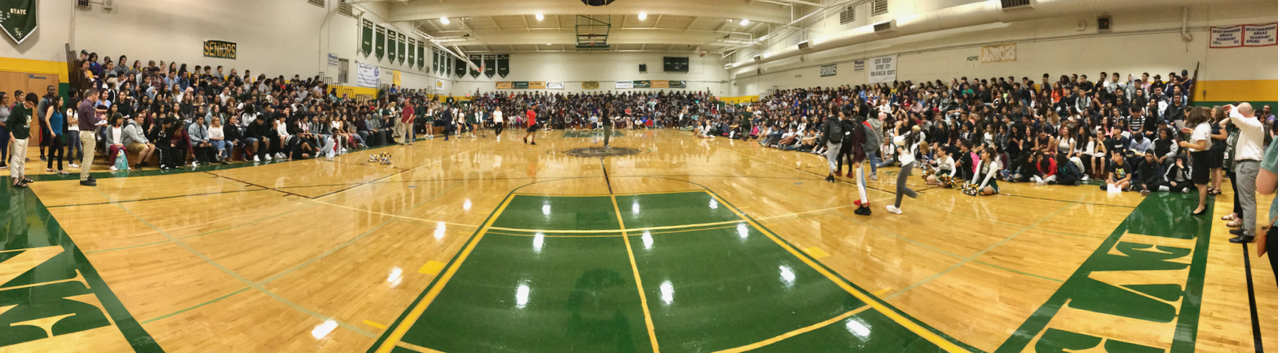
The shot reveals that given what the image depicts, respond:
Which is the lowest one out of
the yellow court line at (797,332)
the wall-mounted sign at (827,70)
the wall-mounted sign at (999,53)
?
the yellow court line at (797,332)

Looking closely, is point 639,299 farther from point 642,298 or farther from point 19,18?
point 19,18

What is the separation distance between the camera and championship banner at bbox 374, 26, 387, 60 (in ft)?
82.5

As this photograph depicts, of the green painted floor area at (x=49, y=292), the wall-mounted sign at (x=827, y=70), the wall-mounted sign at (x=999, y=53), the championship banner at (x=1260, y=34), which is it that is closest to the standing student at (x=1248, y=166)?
the green painted floor area at (x=49, y=292)

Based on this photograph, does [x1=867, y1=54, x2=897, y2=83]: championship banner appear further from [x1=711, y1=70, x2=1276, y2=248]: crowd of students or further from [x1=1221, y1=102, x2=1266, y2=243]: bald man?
[x1=1221, y1=102, x2=1266, y2=243]: bald man

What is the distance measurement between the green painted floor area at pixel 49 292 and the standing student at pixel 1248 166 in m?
8.44

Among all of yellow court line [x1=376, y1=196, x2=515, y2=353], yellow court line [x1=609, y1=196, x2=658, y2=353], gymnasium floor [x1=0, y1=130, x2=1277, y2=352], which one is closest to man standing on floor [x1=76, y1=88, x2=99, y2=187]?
gymnasium floor [x1=0, y1=130, x2=1277, y2=352]

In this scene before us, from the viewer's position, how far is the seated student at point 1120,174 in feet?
27.3

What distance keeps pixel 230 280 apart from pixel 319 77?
2047 centimetres

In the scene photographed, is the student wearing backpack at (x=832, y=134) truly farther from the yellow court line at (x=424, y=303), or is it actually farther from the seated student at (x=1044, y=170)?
the yellow court line at (x=424, y=303)

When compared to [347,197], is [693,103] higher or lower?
higher

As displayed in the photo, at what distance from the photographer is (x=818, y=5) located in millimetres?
21953

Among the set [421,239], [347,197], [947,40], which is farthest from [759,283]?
[947,40]

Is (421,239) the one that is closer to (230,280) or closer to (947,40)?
(230,280)

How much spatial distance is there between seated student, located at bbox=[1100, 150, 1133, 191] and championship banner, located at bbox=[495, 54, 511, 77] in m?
35.4
